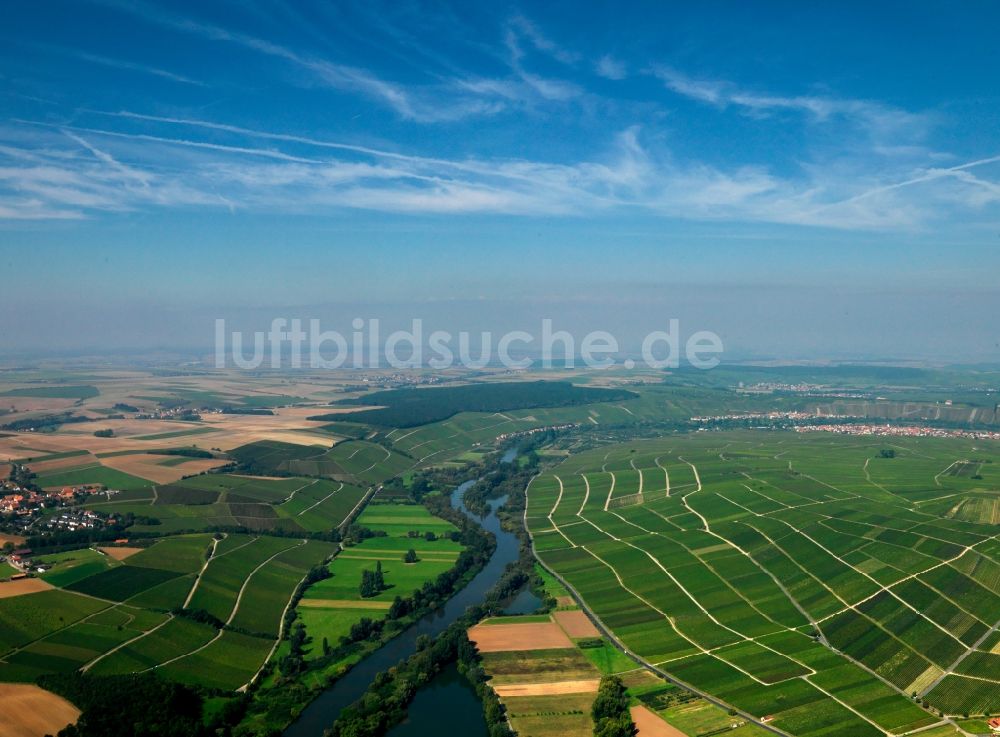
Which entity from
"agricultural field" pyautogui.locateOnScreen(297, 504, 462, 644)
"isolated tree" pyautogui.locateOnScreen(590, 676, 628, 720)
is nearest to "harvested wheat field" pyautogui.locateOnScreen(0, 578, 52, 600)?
"agricultural field" pyautogui.locateOnScreen(297, 504, 462, 644)

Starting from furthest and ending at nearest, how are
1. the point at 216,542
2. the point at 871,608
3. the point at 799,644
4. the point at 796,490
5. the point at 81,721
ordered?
the point at 796,490, the point at 216,542, the point at 871,608, the point at 799,644, the point at 81,721

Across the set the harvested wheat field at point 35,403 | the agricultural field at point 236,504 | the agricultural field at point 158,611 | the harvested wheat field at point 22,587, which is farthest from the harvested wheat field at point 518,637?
the harvested wheat field at point 35,403

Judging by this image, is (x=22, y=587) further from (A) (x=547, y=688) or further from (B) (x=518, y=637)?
(A) (x=547, y=688)

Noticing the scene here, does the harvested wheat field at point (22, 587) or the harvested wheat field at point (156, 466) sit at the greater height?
the harvested wheat field at point (156, 466)

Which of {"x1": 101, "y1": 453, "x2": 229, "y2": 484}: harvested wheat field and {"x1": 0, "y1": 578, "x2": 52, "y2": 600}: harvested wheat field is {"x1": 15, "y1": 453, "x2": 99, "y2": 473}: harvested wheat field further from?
{"x1": 0, "y1": 578, "x2": 52, "y2": 600}: harvested wheat field

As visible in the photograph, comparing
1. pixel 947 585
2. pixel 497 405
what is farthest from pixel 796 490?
pixel 497 405

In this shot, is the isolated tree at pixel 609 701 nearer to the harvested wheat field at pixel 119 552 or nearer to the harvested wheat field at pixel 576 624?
the harvested wheat field at pixel 576 624

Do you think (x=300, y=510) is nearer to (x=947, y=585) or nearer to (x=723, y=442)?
(x=947, y=585)

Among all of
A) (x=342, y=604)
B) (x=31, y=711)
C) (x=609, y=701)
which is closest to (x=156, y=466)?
(x=342, y=604)
